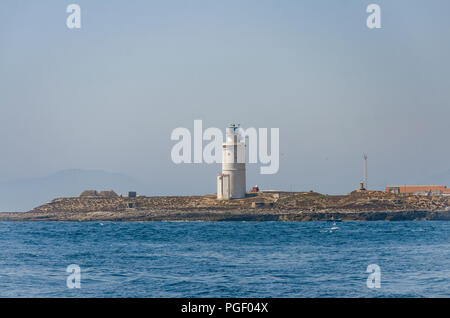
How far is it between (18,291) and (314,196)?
119988 millimetres

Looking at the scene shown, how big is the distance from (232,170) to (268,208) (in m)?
13.0

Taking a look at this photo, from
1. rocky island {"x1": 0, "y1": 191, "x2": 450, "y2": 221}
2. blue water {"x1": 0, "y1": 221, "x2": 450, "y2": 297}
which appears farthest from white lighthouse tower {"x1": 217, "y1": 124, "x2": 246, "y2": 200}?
blue water {"x1": 0, "y1": 221, "x2": 450, "y2": 297}

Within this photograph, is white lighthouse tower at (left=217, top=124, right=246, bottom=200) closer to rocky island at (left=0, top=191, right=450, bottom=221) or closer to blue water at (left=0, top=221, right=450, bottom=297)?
rocky island at (left=0, top=191, right=450, bottom=221)

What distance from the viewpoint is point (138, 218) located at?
458 ft

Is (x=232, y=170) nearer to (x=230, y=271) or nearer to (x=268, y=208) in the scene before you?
(x=268, y=208)

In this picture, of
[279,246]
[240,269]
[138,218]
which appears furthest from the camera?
[138,218]

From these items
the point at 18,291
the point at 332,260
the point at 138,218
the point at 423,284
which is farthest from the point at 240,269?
the point at 138,218

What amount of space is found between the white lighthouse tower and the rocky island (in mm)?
2030

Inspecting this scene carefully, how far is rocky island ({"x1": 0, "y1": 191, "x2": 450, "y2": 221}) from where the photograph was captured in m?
127

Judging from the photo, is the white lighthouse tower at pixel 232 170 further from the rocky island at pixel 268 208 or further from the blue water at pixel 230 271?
the blue water at pixel 230 271

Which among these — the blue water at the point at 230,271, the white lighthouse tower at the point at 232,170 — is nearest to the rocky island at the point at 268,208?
the white lighthouse tower at the point at 232,170

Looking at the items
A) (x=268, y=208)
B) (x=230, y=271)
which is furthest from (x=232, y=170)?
(x=230, y=271)

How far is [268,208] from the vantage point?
131 m
